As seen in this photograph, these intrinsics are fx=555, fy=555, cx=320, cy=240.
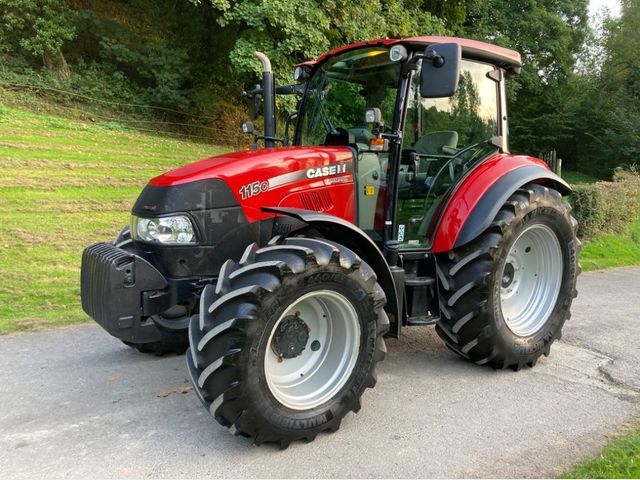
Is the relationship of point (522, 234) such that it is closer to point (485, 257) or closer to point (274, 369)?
point (485, 257)

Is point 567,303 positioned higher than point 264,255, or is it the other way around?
point 264,255

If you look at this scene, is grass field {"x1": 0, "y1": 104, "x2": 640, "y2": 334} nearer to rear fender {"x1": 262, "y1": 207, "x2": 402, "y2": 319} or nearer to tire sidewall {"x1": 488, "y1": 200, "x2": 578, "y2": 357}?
rear fender {"x1": 262, "y1": 207, "x2": 402, "y2": 319}

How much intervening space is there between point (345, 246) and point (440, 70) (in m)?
1.26

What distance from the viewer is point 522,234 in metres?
4.48

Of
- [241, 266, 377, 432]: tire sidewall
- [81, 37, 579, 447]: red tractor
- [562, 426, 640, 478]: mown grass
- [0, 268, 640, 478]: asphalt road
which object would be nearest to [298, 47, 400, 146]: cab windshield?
[81, 37, 579, 447]: red tractor

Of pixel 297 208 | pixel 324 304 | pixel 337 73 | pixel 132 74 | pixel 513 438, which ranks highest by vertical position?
pixel 132 74

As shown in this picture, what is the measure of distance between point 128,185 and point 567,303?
754 centimetres

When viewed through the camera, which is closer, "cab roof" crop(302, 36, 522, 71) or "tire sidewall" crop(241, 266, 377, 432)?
"tire sidewall" crop(241, 266, 377, 432)

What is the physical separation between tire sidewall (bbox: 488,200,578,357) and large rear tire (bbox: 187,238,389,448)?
3.78 feet

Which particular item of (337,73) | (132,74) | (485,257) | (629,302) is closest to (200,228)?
(337,73)

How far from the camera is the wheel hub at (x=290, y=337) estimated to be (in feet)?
10.7

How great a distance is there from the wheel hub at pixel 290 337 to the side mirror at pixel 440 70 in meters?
1.64

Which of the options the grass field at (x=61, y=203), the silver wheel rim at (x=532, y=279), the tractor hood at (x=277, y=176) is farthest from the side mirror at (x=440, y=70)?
the grass field at (x=61, y=203)

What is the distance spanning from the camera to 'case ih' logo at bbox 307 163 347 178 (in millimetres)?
3682
